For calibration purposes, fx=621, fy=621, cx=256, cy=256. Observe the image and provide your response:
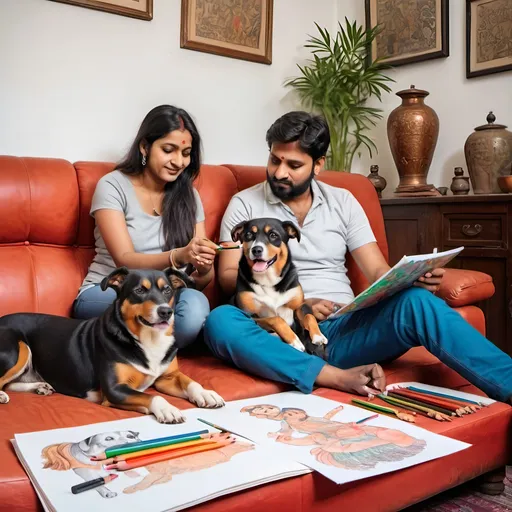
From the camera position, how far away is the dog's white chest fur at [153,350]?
1.72m

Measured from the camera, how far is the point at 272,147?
230 cm

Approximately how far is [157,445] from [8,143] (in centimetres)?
181

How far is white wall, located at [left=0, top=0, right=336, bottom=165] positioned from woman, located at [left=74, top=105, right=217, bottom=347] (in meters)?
0.62

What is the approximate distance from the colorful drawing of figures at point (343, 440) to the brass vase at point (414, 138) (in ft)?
6.38

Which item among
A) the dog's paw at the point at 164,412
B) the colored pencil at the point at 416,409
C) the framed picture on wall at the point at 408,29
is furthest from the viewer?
the framed picture on wall at the point at 408,29

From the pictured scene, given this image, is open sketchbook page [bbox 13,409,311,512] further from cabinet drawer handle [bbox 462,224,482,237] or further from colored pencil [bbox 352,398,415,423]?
cabinet drawer handle [bbox 462,224,482,237]

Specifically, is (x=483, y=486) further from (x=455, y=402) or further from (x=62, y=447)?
(x=62, y=447)

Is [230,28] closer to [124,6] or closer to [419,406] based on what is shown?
[124,6]

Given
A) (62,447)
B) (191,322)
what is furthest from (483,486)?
(62,447)

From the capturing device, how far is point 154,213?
2287 millimetres

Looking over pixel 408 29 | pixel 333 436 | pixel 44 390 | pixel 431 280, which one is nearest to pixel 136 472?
pixel 333 436

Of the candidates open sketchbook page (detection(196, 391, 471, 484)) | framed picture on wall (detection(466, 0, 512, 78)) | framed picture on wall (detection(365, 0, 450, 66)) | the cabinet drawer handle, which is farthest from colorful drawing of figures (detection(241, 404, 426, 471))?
framed picture on wall (detection(365, 0, 450, 66))

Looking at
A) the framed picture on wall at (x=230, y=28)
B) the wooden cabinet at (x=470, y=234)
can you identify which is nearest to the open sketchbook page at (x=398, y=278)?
the wooden cabinet at (x=470, y=234)

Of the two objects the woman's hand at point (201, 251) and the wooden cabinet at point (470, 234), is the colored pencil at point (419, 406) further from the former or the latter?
the wooden cabinet at point (470, 234)
